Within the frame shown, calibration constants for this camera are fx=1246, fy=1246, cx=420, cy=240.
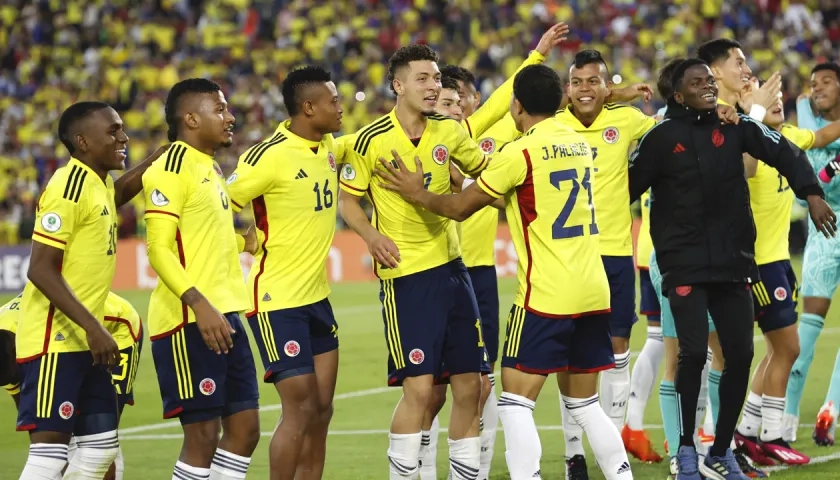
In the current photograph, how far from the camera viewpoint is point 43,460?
20.6ft

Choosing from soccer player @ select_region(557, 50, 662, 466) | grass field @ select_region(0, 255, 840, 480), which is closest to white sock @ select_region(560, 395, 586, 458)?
soccer player @ select_region(557, 50, 662, 466)

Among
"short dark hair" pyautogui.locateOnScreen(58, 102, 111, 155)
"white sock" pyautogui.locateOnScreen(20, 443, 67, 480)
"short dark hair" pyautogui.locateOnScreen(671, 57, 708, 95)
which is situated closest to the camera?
"white sock" pyautogui.locateOnScreen(20, 443, 67, 480)

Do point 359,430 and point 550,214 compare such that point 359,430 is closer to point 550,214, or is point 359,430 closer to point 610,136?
point 610,136

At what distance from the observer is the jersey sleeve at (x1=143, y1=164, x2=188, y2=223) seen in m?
6.34

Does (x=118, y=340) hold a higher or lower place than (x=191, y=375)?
higher

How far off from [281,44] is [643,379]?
2337 centimetres

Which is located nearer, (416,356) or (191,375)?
(191,375)

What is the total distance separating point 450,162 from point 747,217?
6.13 feet

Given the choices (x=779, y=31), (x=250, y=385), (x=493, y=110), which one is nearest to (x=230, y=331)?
(x=250, y=385)

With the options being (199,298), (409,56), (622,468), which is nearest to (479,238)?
(409,56)

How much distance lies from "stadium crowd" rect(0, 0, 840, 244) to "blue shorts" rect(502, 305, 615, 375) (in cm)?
2087

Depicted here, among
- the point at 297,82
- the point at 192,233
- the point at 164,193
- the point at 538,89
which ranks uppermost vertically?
the point at 297,82

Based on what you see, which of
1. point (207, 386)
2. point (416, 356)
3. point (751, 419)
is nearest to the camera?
point (207, 386)

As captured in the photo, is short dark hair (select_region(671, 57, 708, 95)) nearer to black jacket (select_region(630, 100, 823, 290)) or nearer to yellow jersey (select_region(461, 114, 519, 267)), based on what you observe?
black jacket (select_region(630, 100, 823, 290))
